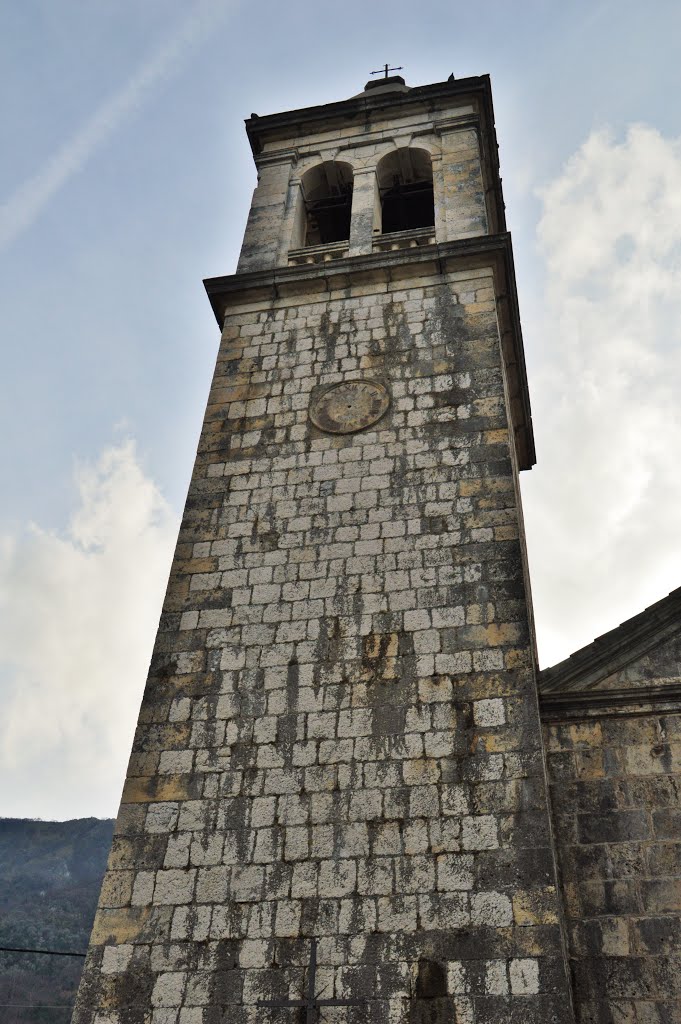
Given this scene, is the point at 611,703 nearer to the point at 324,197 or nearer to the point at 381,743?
the point at 381,743

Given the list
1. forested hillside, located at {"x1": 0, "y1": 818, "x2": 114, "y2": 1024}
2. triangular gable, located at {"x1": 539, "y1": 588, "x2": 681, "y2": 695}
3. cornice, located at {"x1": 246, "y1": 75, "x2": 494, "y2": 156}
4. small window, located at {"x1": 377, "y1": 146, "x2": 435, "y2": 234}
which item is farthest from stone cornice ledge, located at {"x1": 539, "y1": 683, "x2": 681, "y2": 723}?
forested hillside, located at {"x1": 0, "y1": 818, "x2": 114, "y2": 1024}

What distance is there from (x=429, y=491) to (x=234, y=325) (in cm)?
369

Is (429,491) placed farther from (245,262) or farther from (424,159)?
(424,159)

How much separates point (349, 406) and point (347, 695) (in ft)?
10.7

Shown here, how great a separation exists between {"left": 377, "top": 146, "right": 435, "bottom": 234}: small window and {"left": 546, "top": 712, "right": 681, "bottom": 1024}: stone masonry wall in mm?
8315

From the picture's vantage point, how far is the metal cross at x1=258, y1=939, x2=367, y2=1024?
5.75 meters

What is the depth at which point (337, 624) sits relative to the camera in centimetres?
755

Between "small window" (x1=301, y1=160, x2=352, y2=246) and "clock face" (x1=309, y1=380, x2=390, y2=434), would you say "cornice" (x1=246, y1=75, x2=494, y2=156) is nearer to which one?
"small window" (x1=301, y1=160, x2=352, y2=246)

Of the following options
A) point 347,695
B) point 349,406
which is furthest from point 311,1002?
point 349,406

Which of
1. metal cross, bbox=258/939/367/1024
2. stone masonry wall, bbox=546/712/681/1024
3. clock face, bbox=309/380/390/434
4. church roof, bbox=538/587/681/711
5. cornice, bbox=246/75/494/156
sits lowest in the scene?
metal cross, bbox=258/939/367/1024

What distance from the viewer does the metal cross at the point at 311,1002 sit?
575 cm

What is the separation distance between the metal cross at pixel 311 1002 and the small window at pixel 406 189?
998 centimetres

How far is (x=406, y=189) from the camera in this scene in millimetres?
12898

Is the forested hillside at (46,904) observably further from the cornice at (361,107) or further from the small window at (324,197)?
the cornice at (361,107)
